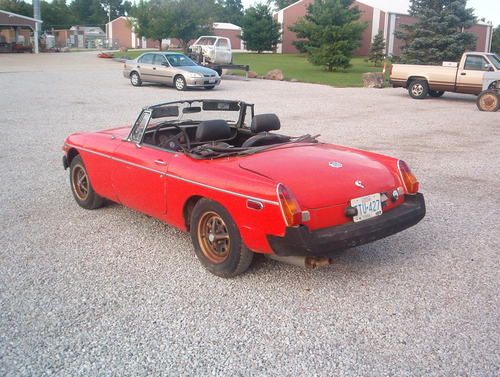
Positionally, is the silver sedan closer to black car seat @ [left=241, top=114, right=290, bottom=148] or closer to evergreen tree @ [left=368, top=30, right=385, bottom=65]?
black car seat @ [left=241, top=114, right=290, bottom=148]

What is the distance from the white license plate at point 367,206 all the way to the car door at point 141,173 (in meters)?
1.63

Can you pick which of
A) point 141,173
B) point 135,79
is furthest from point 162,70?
point 141,173

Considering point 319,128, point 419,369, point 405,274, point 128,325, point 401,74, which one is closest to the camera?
point 419,369

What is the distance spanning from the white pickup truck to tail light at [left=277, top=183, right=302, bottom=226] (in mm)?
15983

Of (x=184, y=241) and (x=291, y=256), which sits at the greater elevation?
(x=291, y=256)

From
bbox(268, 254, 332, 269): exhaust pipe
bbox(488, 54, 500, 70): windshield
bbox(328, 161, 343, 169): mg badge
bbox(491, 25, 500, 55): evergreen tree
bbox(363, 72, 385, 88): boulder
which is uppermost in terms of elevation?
bbox(491, 25, 500, 55): evergreen tree

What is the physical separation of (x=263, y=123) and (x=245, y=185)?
148 cm

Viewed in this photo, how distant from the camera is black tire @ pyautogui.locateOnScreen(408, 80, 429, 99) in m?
19.3

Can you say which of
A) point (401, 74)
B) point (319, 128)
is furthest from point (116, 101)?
point (401, 74)

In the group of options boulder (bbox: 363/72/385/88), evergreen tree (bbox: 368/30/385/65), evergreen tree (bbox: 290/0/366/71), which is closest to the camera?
boulder (bbox: 363/72/385/88)

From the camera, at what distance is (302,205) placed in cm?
371

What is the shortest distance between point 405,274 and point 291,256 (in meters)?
1.13

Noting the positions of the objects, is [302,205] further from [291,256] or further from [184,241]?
[184,241]

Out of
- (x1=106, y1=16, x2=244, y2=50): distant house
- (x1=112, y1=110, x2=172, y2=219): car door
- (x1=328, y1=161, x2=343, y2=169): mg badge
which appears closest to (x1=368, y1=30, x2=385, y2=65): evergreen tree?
(x1=106, y1=16, x2=244, y2=50): distant house
